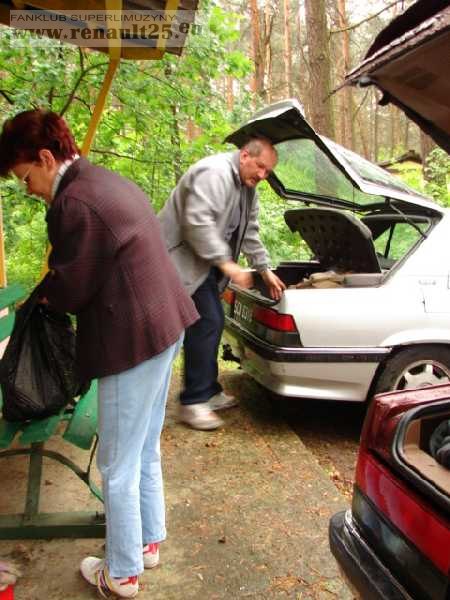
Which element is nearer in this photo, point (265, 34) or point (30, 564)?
point (30, 564)

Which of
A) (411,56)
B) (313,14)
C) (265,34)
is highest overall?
(265,34)

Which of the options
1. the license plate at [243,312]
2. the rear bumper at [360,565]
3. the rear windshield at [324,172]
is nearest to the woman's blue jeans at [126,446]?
the rear bumper at [360,565]

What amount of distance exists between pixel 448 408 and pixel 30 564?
1973 millimetres

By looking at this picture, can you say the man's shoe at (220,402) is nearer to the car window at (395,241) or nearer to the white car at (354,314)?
the white car at (354,314)

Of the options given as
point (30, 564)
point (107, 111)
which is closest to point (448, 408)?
point (30, 564)

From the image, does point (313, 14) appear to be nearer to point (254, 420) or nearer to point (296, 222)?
point (296, 222)

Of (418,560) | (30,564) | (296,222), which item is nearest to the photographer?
(418,560)

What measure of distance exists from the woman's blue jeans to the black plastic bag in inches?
12.8

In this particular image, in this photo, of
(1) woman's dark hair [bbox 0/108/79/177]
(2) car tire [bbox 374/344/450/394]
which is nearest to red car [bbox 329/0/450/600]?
(1) woman's dark hair [bbox 0/108/79/177]

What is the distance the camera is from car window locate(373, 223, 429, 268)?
5234 millimetres

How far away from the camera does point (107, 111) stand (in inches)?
266

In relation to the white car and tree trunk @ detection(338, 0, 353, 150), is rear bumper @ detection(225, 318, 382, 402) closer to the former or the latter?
the white car

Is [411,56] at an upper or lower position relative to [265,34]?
lower

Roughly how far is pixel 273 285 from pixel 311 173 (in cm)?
109
